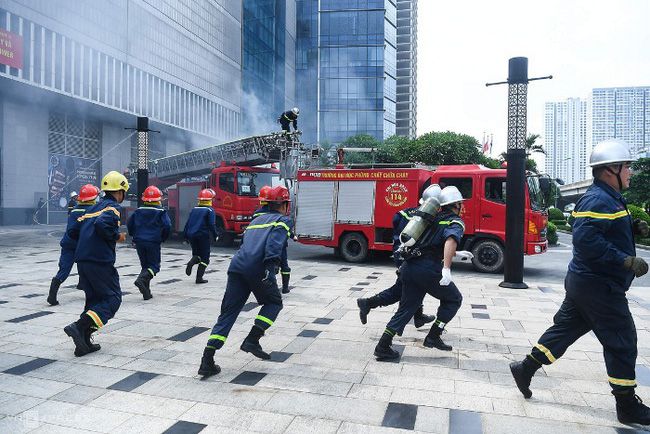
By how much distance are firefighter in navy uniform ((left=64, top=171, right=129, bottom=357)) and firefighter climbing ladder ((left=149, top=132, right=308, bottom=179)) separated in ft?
35.1

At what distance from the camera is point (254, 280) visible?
424 centimetres

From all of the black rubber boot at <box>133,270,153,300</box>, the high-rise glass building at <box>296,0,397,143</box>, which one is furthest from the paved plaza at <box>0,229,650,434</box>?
the high-rise glass building at <box>296,0,397,143</box>

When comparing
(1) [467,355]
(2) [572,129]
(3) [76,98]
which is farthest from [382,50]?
(1) [467,355]

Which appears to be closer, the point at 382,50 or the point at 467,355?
the point at 467,355

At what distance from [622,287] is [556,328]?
1.84 feet

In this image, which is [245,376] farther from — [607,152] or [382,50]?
[382,50]

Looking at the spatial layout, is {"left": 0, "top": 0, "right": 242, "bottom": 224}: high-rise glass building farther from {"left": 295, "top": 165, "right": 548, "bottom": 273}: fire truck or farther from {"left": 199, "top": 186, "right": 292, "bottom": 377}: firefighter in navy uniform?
{"left": 199, "top": 186, "right": 292, "bottom": 377}: firefighter in navy uniform

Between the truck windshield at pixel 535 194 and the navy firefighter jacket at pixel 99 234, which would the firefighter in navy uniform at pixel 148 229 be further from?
the truck windshield at pixel 535 194

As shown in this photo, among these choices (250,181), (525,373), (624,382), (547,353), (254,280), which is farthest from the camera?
(250,181)

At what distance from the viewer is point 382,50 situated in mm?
66125

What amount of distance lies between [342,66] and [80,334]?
65.9 m

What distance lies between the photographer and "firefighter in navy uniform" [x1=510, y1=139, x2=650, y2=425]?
10.6ft

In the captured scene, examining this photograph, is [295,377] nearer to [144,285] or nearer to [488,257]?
[144,285]

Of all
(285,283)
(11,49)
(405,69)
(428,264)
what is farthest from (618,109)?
(428,264)
